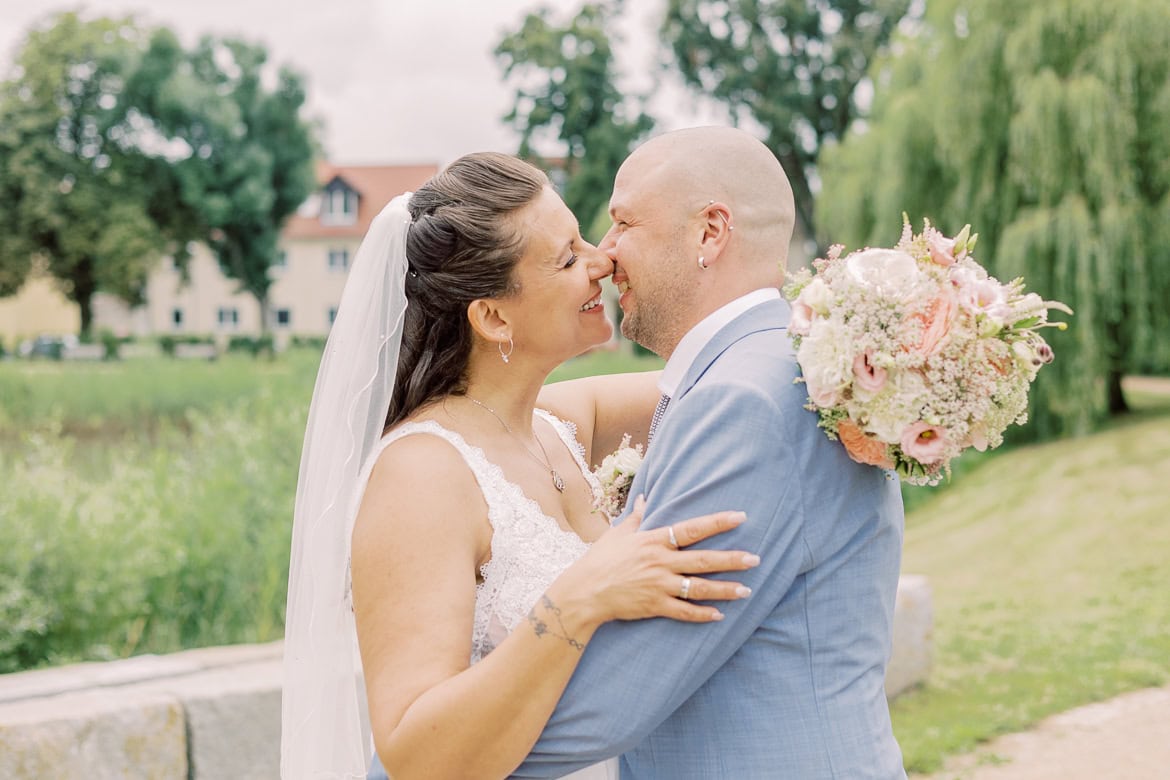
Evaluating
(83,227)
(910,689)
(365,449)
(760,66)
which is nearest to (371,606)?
(365,449)

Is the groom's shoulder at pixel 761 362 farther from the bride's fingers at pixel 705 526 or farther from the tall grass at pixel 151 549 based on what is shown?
the tall grass at pixel 151 549

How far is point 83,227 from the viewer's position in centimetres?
3712

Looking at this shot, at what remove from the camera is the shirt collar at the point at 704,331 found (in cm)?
229

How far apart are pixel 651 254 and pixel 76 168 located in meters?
40.5

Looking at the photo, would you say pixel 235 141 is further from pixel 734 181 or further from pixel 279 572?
pixel 734 181

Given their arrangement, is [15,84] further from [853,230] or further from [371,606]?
[371,606]

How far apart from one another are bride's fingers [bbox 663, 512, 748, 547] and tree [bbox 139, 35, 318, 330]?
40.0 metres

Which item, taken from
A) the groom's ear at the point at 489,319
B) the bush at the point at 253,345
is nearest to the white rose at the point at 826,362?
the groom's ear at the point at 489,319

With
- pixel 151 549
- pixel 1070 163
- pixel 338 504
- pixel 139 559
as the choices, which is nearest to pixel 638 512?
pixel 338 504

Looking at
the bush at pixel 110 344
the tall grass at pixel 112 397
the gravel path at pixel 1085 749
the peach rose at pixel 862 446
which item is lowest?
the bush at pixel 110 344

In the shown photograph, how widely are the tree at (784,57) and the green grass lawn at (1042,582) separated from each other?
1802 cm

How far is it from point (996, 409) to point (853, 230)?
16709 millimetres

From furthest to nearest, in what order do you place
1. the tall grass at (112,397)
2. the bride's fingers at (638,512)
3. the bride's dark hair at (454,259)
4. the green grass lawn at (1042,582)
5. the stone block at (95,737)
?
the tall grass at (112,397)
the green grass lawn at (1042,582)
the stone block at (95,737)
the bride's dark hair at (454,259)
the bride's fingers at (638,512)

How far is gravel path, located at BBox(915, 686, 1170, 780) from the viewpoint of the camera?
504 centimetres
